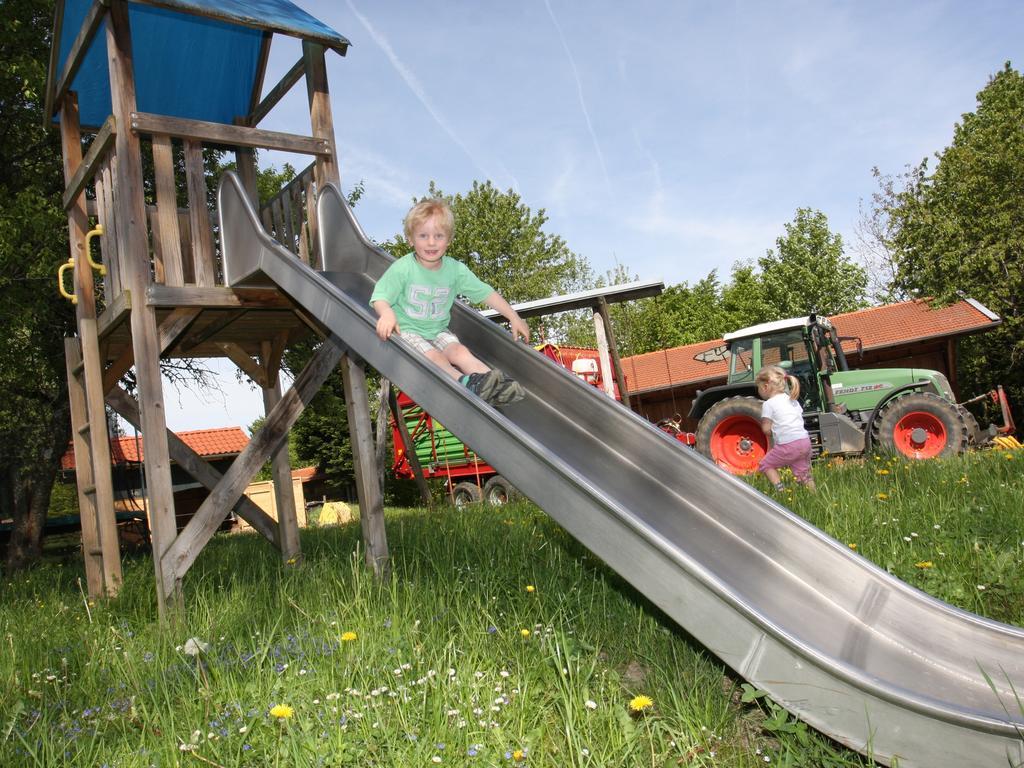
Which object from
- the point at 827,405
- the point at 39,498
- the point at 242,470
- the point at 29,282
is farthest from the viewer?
the point at 39,498

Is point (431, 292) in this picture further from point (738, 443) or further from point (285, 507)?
point (738, 443)

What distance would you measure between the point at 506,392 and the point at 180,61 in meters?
4.75

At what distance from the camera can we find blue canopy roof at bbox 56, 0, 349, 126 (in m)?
6.19

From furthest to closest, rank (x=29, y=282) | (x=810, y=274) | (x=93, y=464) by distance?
(x=810, y=274)
(x=29, y=282)
(x=93, y=464)

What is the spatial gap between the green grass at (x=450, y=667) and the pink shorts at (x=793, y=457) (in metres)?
1.82

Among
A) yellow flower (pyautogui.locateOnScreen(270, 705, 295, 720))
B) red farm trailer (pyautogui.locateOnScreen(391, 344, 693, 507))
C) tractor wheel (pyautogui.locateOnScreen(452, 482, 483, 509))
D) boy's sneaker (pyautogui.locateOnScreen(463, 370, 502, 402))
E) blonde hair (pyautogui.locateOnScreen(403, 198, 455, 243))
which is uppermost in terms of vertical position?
blonde hair (pyautogui.locateOnScreen(403, 198, 455, 243))

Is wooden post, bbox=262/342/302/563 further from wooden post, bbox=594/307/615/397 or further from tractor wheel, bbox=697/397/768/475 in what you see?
tractor wheel, bbox=697/397/768/475

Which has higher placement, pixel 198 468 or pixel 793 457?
pixel 198 468

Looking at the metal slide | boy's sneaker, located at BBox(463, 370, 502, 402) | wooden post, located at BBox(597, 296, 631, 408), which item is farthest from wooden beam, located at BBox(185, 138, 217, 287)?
wooden post, located at BBox(597, 296, 631, 408)

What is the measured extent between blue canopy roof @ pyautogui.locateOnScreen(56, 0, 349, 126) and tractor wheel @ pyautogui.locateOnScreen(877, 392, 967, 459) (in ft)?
25.9

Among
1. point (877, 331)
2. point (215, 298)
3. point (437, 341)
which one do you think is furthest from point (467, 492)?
point (877, 331)

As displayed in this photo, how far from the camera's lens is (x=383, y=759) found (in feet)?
7.67

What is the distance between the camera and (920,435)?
9797mm

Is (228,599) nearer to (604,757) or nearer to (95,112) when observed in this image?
(604,757)
